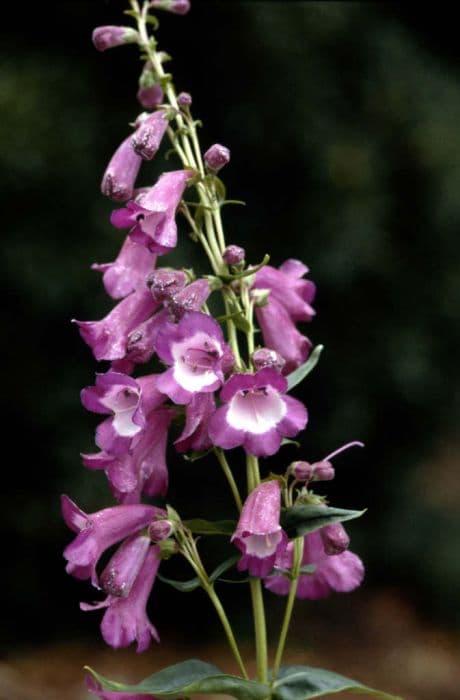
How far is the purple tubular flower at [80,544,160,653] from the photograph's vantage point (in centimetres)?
172

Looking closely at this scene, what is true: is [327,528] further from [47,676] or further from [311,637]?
[311,637]

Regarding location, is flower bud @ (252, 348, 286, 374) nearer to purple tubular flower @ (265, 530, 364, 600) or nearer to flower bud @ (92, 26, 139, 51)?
purple tubular flower @ (265, 530, 364, 600)

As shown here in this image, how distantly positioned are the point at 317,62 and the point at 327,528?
256 cm

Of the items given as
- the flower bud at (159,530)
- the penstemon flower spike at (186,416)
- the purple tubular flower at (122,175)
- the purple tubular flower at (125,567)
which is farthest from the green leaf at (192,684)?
the purple tubular flower at (122,175)

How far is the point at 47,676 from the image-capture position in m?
3.89

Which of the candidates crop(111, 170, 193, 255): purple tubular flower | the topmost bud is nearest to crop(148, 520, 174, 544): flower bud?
crop(111, 170, 193, 255): purple tubular flower

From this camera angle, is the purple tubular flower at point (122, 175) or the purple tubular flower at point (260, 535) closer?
the purple tubular flower at point (260, 535)

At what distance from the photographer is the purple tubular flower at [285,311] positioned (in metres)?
1.86

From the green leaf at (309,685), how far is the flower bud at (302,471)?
353 millimetres

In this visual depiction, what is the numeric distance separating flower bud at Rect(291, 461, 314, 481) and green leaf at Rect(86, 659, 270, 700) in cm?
36

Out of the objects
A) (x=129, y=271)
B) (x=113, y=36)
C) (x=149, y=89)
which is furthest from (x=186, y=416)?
(x=113, y=36)

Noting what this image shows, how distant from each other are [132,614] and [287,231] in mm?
2334

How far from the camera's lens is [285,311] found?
189 cm

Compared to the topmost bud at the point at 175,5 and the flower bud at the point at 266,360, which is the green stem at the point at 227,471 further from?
the topmost bud at the point at 175,5
